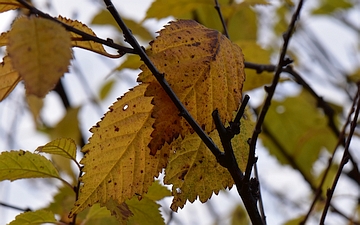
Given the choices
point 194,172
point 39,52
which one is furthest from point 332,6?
point 39,52

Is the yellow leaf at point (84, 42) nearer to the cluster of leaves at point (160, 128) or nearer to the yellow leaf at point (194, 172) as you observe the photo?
the cluster of leaves at point (160, 128)

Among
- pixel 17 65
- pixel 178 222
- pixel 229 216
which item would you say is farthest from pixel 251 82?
pixel 229 216

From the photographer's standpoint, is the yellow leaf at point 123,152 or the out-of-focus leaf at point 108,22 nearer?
the yellow leaf at point 123,152

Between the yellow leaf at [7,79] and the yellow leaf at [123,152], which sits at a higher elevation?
the yellow leaf at [7,79]

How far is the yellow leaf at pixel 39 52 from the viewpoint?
0.32 meters

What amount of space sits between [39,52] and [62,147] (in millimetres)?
232

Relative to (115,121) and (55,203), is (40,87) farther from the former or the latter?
(55,203)

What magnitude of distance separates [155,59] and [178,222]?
3.81 feet

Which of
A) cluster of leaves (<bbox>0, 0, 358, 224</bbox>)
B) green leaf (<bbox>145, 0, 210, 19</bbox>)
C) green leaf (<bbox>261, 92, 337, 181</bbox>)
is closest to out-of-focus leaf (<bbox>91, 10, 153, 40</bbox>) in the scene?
green leaf (<bbox>145, 0, 210, 19</bbox>)

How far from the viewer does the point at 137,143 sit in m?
0.49

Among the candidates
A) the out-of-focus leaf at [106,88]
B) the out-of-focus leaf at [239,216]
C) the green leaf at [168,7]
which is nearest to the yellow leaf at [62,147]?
the green leaf at [168,7]

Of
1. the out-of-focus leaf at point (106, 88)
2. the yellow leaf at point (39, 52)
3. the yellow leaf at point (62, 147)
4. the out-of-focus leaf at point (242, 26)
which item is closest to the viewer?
the yellow leaf at point (39, 52)

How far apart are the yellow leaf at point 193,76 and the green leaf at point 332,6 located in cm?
125

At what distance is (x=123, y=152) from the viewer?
487mm
